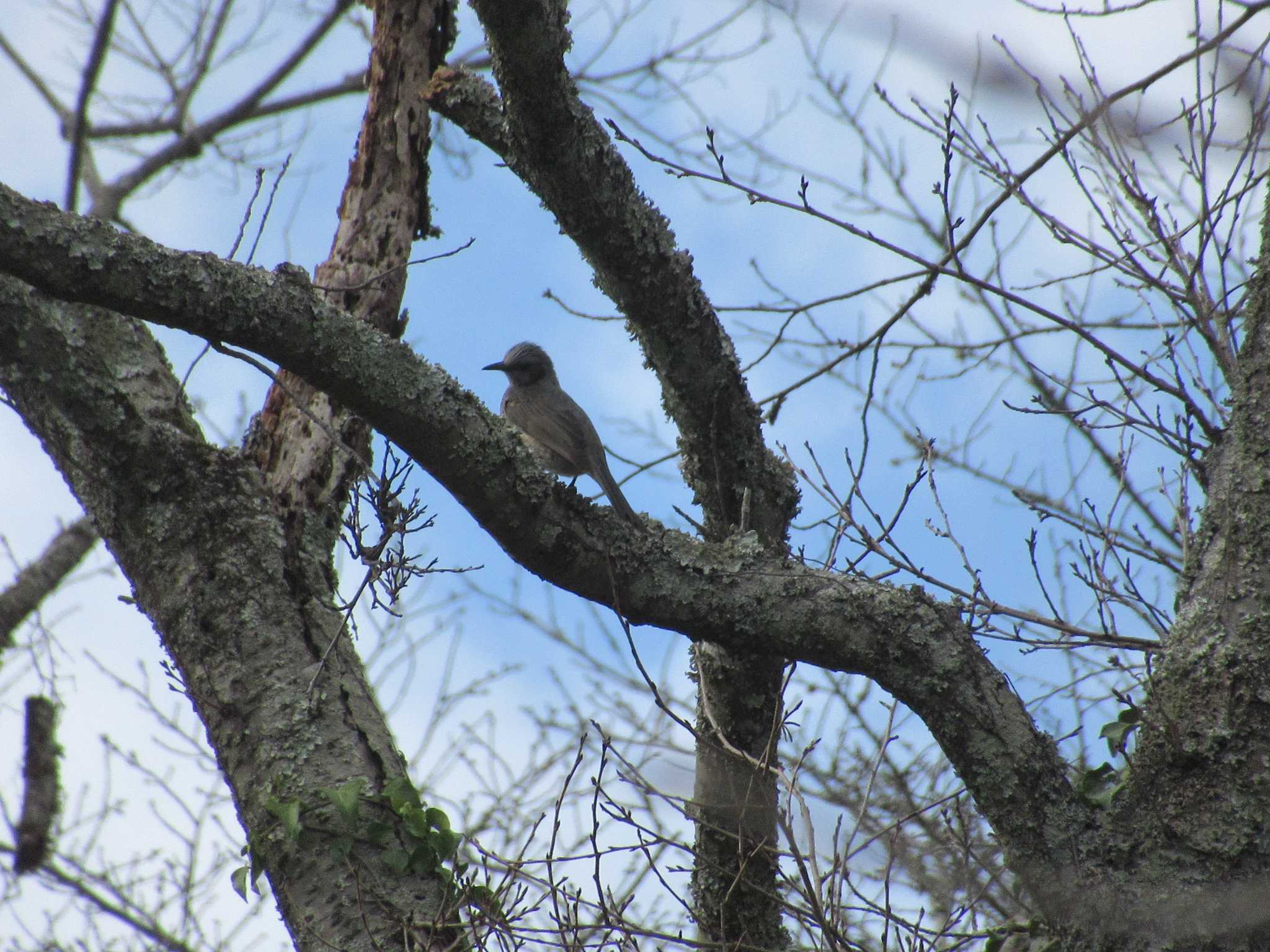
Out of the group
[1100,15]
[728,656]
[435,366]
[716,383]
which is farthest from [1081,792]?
[1100,15]

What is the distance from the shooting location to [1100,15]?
3.91 metres

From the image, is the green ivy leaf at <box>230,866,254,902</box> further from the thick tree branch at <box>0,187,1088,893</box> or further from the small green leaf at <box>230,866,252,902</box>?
the thick tree branch at <box>0,187,1088,893</box>

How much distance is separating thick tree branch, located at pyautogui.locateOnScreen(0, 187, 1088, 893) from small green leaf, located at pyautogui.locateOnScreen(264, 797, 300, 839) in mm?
1069

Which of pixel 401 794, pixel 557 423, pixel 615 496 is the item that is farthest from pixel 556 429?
pixel 401 794

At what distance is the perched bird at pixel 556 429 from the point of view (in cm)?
630

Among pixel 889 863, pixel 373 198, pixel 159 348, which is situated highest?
pixel 373 198

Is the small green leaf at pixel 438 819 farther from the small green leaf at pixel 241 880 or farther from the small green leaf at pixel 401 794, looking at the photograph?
the small green leaf at pixel 241 880

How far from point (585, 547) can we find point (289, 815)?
1.26 meters

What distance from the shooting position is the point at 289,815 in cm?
352

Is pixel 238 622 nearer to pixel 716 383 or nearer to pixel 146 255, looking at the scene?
pixel 146 255

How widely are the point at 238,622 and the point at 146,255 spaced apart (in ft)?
4.65

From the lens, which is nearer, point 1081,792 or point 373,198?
point 1081,792

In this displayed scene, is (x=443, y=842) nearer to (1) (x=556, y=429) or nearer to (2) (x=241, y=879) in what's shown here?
(2) (x=241, y=879)

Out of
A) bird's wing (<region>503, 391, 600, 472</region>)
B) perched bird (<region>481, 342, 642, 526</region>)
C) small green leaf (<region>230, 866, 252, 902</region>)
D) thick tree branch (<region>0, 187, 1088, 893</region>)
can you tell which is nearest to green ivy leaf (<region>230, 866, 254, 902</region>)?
small green leaf (<region>230, 866, 252, 902</region>)
